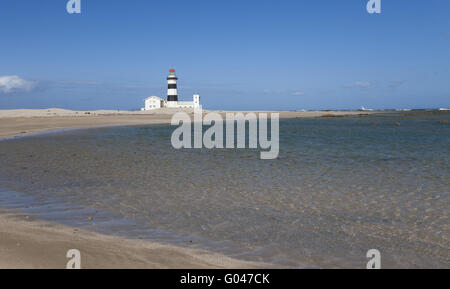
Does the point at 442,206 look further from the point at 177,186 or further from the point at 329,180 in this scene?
the point at 177,186

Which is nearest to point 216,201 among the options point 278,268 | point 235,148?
point 278,268

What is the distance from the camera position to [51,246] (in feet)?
16.2

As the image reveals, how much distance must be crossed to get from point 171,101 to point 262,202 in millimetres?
87226

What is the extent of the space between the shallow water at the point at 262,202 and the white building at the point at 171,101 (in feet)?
260

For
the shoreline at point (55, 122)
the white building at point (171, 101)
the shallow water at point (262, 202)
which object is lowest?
the shallow water at point (262, 202)

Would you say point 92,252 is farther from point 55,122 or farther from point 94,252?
point 55,122

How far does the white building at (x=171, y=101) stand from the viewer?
305 ft

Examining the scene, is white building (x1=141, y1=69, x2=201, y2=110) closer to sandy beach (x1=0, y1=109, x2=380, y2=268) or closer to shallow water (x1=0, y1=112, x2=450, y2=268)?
shallow water (x1=0, y1=112, x2=450, y2=268)

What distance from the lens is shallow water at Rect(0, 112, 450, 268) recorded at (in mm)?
5492

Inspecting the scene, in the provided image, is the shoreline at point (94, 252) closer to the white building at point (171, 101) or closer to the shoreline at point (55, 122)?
the shoreline at point (55, 122)

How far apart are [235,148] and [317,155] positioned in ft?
16.2

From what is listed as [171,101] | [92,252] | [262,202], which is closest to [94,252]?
[92,252]

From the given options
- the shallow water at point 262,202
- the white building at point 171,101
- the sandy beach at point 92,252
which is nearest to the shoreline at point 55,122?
the white building at point 171,101
